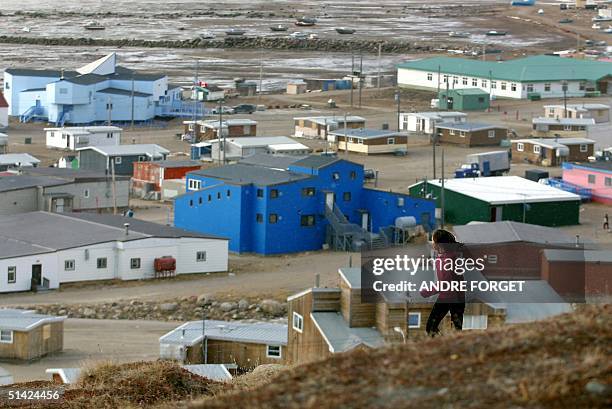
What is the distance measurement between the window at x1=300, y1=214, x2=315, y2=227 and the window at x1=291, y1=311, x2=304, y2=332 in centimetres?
917

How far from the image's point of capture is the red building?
82.8 ft

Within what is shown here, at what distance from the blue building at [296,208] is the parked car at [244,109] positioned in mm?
16091

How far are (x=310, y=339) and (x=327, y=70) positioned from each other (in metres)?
41.0

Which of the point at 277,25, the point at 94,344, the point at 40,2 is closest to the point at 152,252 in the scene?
the point at 94,344

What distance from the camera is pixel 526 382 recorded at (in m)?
4.29

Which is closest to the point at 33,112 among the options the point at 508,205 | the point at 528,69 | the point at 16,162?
the point at 16,162

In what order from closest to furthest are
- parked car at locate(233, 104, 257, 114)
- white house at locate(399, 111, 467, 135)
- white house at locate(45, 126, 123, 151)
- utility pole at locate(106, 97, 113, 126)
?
white house at locate(45, 126, 123, 151) → white house at locate(399, 111, 467, 135) → utility pole at locate(106, 97, 113, 126) → parked car at locate(233, 104, 257, 114)

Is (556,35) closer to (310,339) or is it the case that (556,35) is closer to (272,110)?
(272,110)

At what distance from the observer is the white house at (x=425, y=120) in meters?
33.7

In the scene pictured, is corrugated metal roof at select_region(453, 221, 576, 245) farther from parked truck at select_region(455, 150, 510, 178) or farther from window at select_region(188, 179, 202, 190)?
parked truck at select_region(455, 150, 510, 178)

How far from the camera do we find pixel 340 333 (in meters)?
10.4

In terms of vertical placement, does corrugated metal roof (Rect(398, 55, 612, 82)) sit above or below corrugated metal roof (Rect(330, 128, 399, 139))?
above

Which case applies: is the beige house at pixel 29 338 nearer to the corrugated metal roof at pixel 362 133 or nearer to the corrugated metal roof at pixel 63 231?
the corrugated metal roof at pixel 63 231

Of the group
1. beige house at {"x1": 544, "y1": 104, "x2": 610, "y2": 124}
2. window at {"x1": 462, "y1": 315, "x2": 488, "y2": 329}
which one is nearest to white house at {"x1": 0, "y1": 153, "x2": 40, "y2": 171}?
beige house at {"x1": 544, "y1": 104, "x2": 610, "y2": 124}
